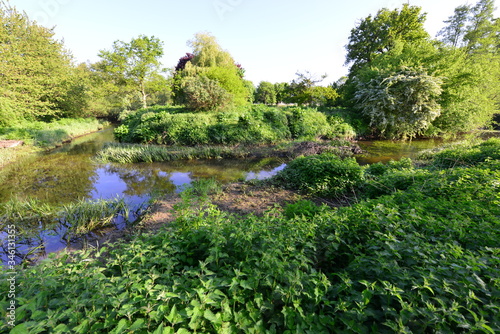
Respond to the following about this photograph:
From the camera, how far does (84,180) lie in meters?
7.99

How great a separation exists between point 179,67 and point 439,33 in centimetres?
3605

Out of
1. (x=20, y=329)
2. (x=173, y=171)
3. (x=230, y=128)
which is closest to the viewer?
(x=20, y=329)

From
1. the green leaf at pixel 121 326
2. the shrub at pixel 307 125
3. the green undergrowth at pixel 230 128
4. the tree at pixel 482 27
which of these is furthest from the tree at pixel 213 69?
the tree at pixel 482 27

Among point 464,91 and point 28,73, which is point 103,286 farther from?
point 28,73

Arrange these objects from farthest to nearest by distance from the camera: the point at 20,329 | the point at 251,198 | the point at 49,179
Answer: the point at 49,179 → the point at 251,198 → the point at 20,329

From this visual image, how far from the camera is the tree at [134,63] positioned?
23.2 metres

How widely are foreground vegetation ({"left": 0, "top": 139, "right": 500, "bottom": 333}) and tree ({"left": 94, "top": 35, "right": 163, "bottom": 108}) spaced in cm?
2701

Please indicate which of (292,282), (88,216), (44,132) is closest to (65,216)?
(88,216)

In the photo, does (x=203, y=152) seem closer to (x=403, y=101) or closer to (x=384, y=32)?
(x=403, y=101)

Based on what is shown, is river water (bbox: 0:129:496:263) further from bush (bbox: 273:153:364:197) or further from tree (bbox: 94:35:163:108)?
tree (bbox: 94:35:163:108)

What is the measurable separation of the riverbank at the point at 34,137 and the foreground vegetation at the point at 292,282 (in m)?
13.1

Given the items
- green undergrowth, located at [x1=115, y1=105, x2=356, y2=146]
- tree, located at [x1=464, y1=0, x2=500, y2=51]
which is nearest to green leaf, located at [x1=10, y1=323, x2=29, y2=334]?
green undergrowth, located at [x1=115, y1=105, x2=356, y2=146]

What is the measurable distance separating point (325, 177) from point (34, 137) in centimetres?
1906

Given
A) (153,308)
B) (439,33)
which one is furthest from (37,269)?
(439,33)
